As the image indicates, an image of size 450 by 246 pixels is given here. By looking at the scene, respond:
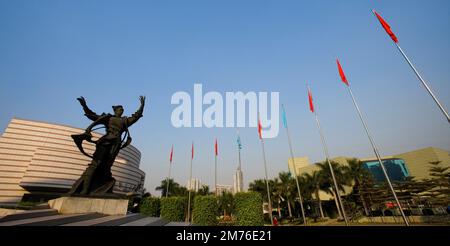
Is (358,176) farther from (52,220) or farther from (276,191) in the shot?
(52,220)

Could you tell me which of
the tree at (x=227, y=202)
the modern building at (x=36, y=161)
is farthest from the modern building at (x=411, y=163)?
the modern building at (x=36, y=161)

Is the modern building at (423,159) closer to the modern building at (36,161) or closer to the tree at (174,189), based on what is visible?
the tree at (174,189)

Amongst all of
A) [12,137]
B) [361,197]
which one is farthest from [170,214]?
[12,137]

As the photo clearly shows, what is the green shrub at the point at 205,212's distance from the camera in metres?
22.3

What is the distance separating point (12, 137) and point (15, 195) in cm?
1443

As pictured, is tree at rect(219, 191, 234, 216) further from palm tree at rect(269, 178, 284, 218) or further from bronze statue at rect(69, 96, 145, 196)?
bronze statue at rect(69, 96, 145, 196)

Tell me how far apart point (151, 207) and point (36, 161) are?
44300 mm

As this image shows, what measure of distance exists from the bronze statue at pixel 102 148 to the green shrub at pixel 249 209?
15.5m

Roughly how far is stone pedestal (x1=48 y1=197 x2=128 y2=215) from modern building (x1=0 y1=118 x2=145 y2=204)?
53344 mm

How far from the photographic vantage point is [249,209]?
21.0 m

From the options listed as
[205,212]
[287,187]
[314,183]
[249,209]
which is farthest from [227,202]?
[249,209]

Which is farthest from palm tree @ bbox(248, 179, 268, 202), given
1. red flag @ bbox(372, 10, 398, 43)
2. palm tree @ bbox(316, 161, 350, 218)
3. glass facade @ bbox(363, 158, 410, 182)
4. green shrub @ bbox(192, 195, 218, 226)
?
red flag @ bbox(372, 10, 398, 43)

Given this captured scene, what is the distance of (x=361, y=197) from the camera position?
1366 inches

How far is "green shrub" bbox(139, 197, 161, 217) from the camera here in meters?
24.1
